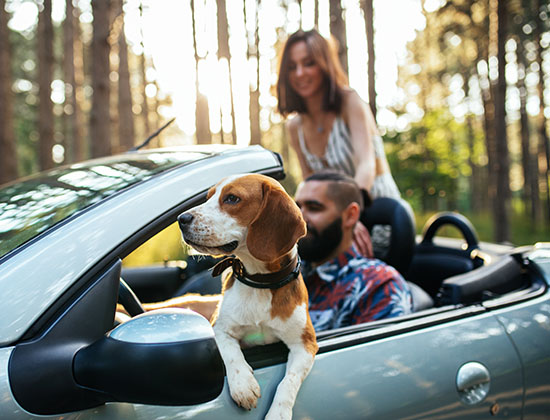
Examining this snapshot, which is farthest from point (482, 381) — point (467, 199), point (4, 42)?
point (467, 199)

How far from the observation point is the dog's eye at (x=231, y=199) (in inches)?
63.2

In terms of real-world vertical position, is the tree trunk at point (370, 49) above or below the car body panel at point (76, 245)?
above

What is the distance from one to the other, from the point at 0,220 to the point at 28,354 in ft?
2.21

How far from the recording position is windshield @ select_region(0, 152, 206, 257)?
154cm

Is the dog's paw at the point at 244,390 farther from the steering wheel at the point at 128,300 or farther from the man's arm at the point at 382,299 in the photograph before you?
the man's arm at the point at 382,299

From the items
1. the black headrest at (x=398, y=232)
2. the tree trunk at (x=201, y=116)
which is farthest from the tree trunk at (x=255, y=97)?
the black headrest at (x=398, y=232)

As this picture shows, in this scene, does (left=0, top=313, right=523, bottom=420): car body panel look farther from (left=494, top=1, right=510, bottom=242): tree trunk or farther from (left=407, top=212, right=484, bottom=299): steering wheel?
(left=494, top=1, right=510, bottom=242): tree trunk

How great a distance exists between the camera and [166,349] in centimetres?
117

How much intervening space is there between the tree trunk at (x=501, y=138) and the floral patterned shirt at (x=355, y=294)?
35.2 ft

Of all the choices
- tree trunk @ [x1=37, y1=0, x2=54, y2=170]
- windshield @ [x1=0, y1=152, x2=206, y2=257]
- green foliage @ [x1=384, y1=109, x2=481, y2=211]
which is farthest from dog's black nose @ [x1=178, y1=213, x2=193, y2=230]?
green foliage @ [x1=384, y1=109, x2=481, y2=211]

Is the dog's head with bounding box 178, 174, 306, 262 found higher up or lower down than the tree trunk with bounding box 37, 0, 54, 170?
lower down

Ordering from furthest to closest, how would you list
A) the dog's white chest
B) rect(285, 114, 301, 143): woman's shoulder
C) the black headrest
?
rect(285, 114, 301, 143): woman's shoulder < the black headrest < the dog's white chest

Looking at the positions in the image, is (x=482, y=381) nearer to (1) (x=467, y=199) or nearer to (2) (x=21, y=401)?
(2) (x=21, y=401)

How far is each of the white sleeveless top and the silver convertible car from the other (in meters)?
1.22
